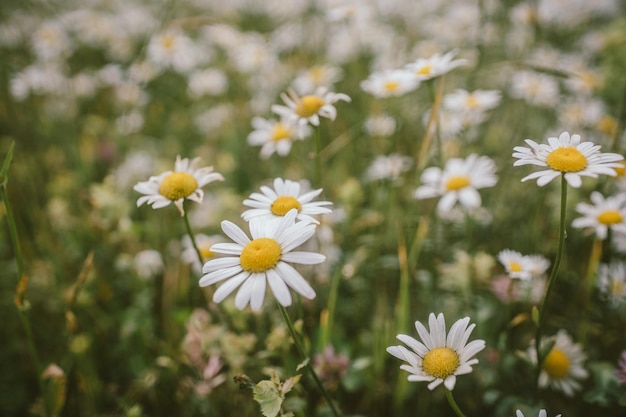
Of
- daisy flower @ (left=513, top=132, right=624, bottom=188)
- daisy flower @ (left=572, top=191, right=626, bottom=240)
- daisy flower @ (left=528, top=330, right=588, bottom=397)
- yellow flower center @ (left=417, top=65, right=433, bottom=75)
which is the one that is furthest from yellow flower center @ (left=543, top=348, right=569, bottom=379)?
yellow flower center @ (left=417, top=65, right=433, bottom=75)

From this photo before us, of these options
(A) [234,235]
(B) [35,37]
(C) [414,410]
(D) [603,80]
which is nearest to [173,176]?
(A) [234,235]

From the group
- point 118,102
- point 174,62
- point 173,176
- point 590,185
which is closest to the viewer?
point 173,176

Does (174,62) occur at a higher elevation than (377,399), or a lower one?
higher

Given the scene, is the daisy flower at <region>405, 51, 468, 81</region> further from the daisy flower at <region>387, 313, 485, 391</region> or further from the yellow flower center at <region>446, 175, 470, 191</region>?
the daisy flower at <region>387, 313, 485, 391</region>

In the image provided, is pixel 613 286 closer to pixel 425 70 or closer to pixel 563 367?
pixel 563 367

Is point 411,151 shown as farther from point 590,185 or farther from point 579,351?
point 579,351

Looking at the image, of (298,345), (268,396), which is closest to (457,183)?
(298,345)


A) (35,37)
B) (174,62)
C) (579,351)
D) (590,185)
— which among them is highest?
(35,37)
